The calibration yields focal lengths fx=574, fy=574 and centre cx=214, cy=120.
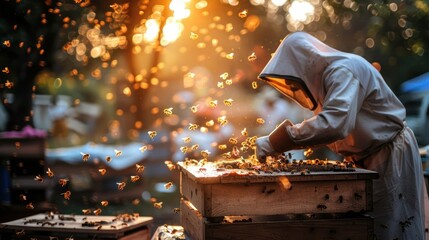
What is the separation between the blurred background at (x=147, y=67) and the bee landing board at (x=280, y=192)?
1.98 m

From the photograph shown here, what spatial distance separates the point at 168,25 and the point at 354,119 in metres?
7.47

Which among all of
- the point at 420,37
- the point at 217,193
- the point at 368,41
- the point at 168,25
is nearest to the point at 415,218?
the point at 217,193

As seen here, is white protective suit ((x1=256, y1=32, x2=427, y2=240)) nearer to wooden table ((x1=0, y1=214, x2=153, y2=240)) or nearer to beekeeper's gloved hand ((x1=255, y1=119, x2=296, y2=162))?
beekeeper's gloved hand ((x1=255, y1=119, x2=296, y2=162))

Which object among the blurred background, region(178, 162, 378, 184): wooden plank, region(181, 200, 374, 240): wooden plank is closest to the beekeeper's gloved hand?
region(178, 162, 378, 184): wooden plank

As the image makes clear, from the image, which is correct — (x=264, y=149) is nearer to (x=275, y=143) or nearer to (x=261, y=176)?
(x=275, y=143)

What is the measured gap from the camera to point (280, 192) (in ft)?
12.7

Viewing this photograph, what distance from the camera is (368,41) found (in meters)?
27.7

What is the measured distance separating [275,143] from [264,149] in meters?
0.12

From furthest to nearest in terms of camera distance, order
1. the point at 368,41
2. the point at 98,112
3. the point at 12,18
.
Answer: the point at 98,112
the point at 368,41
the point at 12,18

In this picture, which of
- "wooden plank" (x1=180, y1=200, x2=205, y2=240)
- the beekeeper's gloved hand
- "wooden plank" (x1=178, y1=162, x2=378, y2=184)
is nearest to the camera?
"wooden plank" (x1=178, y1=162, x2=378, y2=184)

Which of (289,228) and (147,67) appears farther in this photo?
(147,67)

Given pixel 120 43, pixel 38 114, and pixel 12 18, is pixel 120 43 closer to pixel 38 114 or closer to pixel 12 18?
pixel 12 18

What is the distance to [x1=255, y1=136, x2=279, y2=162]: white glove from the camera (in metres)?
4.25

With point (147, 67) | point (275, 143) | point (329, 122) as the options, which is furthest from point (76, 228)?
point (147, 67)
